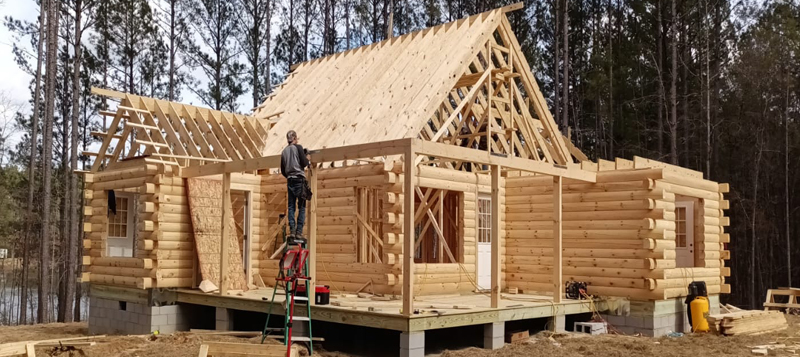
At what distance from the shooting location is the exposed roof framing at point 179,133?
46.9ft

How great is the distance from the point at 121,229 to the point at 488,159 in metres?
8.35

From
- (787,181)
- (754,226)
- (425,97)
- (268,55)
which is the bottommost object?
(754,226)

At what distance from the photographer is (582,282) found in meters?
13.6

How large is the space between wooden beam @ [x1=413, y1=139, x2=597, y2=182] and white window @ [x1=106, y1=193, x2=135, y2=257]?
26.1 ft

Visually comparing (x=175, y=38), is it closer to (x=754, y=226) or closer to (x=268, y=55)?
(x=268, y=55)

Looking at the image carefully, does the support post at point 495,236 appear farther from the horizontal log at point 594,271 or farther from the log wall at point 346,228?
the horizontal log at point 594,271

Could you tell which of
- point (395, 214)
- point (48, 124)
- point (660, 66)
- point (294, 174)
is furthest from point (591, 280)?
point (48, 124)

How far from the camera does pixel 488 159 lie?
35.2ft

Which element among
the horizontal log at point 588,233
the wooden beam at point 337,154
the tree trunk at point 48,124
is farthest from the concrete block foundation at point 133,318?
the horizontal log at point 588,233

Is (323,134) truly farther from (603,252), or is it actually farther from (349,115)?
(603,252)

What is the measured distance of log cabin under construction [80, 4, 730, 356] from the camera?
1277cm

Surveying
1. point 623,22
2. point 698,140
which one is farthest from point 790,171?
point 623,22

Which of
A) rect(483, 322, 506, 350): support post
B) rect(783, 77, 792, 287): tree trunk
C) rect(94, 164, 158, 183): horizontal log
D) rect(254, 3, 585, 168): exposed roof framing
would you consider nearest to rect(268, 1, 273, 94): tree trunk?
rect(254, 3, 585, 168): exposed roof framing

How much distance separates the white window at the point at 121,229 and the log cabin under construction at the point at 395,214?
0.09ft
